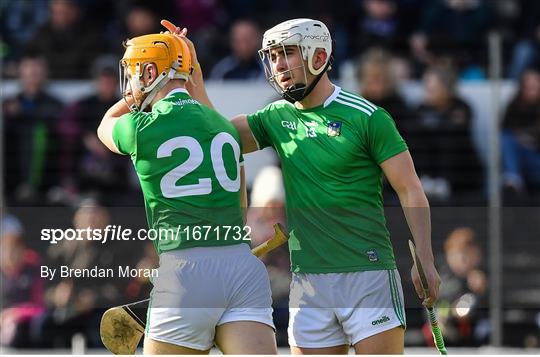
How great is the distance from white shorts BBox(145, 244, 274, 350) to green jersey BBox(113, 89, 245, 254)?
0.23 feet

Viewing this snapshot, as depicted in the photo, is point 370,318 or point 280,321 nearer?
point 370,318

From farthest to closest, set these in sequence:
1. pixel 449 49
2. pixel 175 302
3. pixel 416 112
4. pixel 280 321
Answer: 1. pixel 449 49
2. pixel 416 112
3. pixel 280 321
4. pixel 175 302

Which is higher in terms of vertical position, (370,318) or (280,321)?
(370,318)

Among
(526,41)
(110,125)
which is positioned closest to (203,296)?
(110,125)

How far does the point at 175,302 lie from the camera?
5.80m

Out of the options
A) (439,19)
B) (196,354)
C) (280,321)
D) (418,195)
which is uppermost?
(439,19)

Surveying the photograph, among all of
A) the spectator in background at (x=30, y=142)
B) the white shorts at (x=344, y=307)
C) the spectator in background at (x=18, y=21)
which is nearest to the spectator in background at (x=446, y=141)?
the spectator in background at (x=30, y=142)

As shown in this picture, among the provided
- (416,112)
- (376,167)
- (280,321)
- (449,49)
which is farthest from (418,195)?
(449,49)

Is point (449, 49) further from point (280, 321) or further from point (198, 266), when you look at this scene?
point (198, 266)

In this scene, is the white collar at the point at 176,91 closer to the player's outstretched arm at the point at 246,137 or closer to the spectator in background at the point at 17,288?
the player's outstretched arm at the point at 246,137

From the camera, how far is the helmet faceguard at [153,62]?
6.04 m

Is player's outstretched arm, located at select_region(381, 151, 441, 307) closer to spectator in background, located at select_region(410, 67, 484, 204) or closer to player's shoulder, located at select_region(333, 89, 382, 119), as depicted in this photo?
player's shoulder, located at select_region(333, 89, 382, 119)

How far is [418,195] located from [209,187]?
2.93ft

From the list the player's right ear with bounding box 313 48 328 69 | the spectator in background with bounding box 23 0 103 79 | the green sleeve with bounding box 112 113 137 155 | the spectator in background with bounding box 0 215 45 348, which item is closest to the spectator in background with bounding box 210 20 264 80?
the spectator in background with bounding box 23 0 103 79
